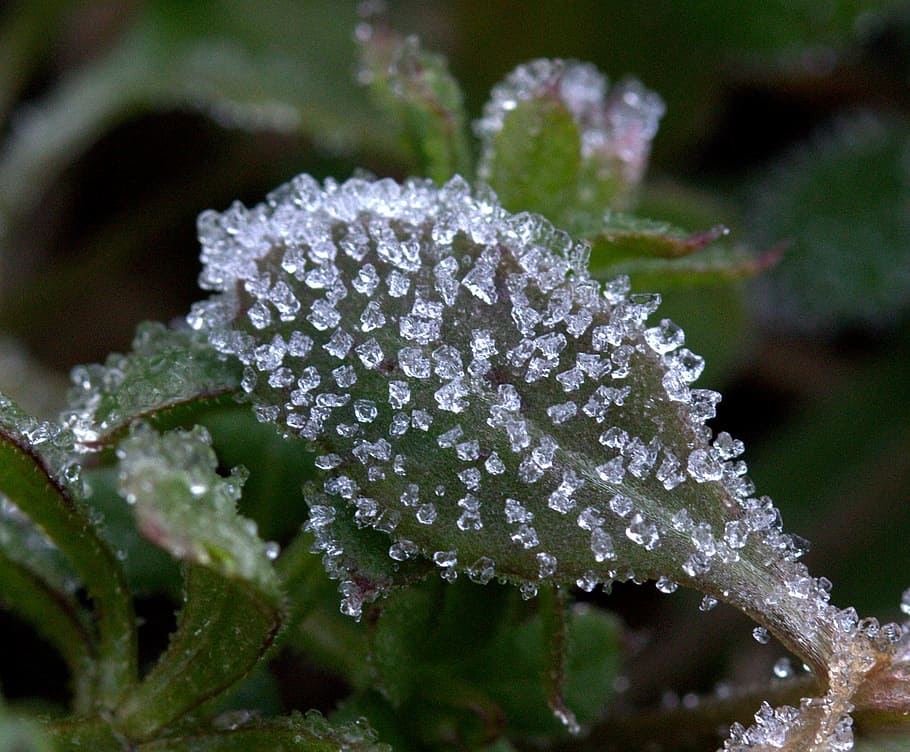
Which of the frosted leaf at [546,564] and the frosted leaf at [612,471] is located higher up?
the frosted leaf at [612,471]

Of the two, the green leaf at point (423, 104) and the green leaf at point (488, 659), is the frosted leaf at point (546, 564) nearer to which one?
the green leaf at point (488, 659)

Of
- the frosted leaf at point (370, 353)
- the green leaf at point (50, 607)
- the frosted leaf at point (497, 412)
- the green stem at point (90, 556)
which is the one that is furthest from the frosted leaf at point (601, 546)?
the green leaf at point (50, 607)

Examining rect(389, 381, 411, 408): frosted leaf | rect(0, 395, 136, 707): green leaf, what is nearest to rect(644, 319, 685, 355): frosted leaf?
rect(389, 381, 411, 408): frosted leaf

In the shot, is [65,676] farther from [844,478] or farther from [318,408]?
[844,478]

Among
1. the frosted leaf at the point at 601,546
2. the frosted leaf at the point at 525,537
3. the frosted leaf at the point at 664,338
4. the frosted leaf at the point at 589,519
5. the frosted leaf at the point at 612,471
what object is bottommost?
the frosted leaf at the point at 525,537

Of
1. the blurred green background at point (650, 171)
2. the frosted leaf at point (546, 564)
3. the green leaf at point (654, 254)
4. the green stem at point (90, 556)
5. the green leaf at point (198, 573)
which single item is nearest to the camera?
the green leaf at point (198, 573)

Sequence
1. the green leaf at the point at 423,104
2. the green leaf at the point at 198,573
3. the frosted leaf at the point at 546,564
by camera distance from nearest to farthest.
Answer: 1. the green leaf at the point at 198,573
2. the frosted leaf at the point at 546,564
3. the green leaf at the point at 423,104

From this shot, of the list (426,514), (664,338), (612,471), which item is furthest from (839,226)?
(426,514)
